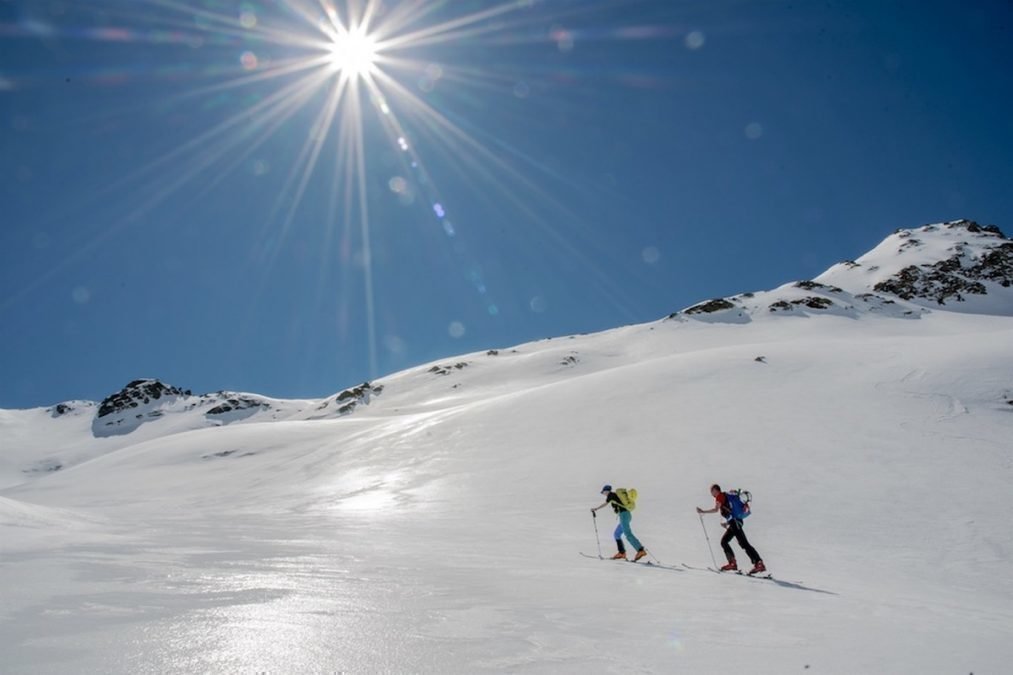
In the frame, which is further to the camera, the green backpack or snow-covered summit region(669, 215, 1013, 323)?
snow-covered summit region(669, 215, 1013, 323)

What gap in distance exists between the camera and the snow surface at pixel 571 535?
15.5 feet

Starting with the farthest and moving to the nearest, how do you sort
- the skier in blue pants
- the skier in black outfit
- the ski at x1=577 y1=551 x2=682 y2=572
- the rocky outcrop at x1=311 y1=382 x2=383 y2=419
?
the rocky outcrop at x1=311 y1=382 x2=383 y2=419 < the skier in blue pants < the ski at x1=577 y1=551 x2=682 y2=572 < the skier in black outfit

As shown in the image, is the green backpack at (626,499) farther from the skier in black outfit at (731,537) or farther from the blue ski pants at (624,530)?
the skier in black outfit at (731,537)

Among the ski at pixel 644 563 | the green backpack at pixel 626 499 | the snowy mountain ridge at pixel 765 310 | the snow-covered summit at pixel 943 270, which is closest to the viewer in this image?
the ski at pixel 644 563

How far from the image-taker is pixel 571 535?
53.9ft

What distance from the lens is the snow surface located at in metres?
4.72

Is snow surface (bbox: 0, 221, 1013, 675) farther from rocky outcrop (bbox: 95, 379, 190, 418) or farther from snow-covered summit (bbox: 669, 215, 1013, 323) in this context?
rocky outcrop (bbox: 95, 379, 190, 418)

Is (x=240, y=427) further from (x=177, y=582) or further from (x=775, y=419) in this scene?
(x=177, y=582)

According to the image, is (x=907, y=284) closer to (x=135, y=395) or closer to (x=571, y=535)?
(x=571, y=535)

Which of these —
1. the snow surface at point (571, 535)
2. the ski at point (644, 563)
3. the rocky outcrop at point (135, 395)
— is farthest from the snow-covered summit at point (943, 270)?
the rocky outcrop at point (135, 395)

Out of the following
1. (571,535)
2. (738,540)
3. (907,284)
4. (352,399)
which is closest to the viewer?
(738,540)

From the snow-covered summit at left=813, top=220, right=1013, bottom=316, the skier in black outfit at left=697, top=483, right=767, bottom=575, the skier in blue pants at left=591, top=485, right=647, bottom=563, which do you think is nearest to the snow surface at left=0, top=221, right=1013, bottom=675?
the skier in black outfit at left=697, top=483, right=767, bottom=575

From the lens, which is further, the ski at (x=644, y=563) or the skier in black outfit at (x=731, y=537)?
the ski at (x=644, y=563)

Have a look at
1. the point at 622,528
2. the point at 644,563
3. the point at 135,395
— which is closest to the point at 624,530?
the point at 622,528
